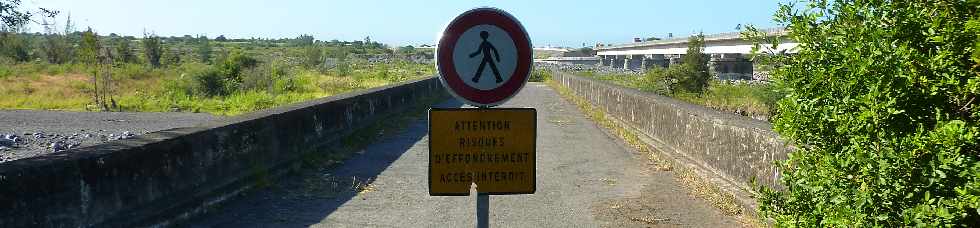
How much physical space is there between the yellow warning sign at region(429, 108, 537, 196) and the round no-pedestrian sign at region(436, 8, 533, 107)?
91mm

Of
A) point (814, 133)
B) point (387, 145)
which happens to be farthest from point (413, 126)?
point (814, 133)

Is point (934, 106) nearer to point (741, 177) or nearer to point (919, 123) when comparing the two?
point (919, 123)

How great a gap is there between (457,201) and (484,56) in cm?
404

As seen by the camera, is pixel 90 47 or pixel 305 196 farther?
pixel 90 47

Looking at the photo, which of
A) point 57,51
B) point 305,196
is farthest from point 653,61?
point 305,196

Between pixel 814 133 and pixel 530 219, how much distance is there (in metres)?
3.04

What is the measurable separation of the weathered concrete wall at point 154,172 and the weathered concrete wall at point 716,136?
4.26m

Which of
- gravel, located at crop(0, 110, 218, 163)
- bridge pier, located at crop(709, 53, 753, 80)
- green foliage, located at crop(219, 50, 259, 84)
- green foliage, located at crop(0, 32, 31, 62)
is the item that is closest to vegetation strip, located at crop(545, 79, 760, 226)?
gravel, located at crop(0, 110, 218, 163)

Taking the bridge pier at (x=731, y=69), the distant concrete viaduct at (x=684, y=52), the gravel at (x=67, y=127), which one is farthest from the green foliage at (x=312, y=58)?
the gravel at (x=67, y=127)

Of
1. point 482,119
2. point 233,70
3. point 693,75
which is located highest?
point 482,119

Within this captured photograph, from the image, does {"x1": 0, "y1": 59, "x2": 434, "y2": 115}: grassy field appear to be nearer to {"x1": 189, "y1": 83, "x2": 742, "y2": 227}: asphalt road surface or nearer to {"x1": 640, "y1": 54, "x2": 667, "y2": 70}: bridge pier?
{"x1": 189, "y1": 83, "x2": 742, "y2": 227}: asphalt road surface

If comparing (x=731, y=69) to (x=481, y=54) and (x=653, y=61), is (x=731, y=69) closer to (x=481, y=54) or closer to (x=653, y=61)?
(x=653, y=61)

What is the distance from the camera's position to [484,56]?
345cm

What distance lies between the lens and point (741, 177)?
7027mm
